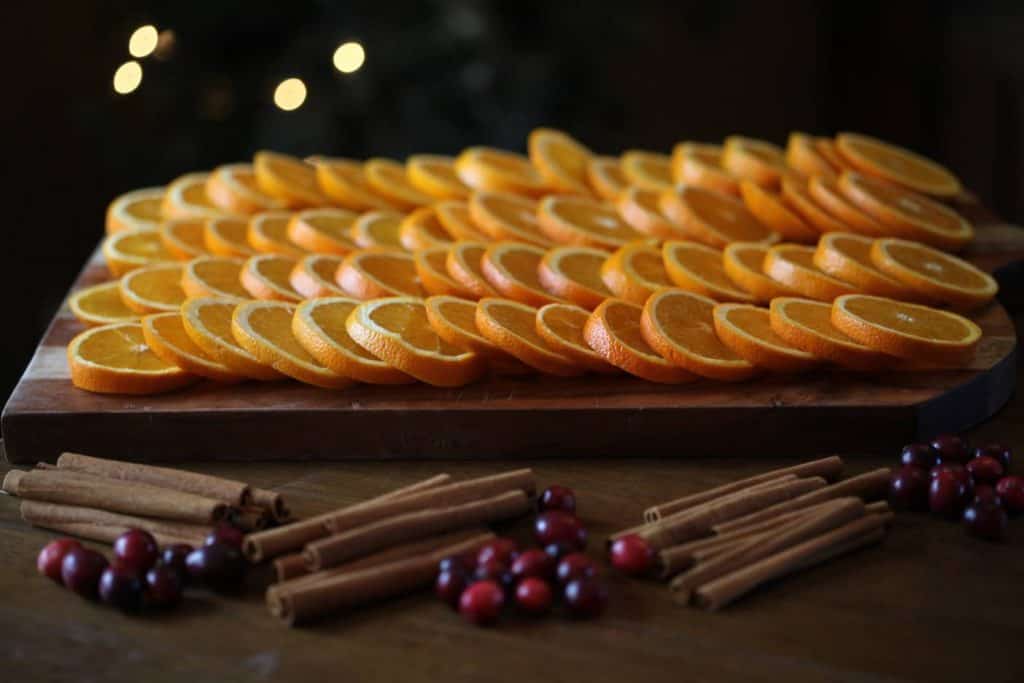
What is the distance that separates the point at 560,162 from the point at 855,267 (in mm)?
1424

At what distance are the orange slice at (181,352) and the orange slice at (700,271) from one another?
123cm

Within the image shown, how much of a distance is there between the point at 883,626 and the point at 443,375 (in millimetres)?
1272

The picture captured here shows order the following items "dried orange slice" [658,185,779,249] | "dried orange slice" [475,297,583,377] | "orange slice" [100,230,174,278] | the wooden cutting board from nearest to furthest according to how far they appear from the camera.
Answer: the wooden cutting board → "dried orange slice" [475,297,583,377] → "dried orange slice" [658,185,779,249] → "orange slice" [100,230,174,278]

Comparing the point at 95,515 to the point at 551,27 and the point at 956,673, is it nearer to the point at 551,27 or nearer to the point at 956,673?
the point at 956,673

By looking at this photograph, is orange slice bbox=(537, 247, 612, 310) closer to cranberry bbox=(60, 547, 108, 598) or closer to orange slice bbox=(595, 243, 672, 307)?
orange slice bbox=(595, 243, 672, 307)

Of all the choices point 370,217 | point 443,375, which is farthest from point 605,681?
point 370,217

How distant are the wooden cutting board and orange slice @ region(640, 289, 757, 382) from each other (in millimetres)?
60

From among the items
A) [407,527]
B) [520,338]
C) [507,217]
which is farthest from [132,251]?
[407,527]

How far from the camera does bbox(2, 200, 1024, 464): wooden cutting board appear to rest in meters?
3.04

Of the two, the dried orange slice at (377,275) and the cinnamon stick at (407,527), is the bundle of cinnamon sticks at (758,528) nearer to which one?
the cinnamon stick at (407,527)

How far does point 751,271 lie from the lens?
11.6 ft

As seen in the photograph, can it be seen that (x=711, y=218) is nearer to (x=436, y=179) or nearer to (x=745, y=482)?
(x=436, y=179)

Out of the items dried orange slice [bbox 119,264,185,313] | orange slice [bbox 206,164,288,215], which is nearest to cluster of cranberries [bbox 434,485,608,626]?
dried orange slice [bbox 119,264,185,313]

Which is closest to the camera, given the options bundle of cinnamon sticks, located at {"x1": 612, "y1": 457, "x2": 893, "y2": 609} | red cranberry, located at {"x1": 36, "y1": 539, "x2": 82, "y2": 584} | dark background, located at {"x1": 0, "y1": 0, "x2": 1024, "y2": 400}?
bundle of cinnamon sticks, located at {"x1": 612, "y1": 457, "x2": 893, "y2": 609}
